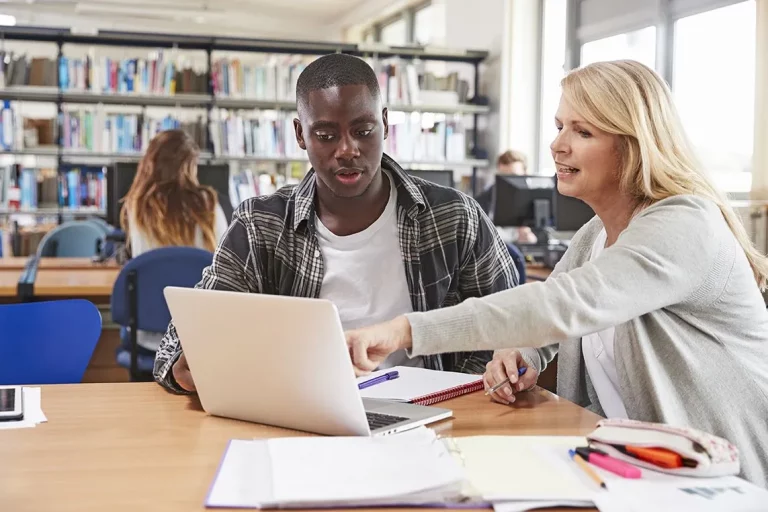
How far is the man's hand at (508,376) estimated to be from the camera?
57.0 inches

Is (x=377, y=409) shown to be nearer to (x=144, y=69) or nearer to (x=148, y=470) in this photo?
(x=148, y=470)

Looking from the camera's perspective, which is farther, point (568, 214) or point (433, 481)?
point (568, 214)

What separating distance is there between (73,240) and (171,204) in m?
1.94

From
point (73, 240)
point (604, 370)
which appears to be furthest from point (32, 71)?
point (604, 370)

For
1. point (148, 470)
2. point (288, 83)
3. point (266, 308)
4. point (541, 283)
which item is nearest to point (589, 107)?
point (541, 283)

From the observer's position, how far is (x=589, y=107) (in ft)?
4.72

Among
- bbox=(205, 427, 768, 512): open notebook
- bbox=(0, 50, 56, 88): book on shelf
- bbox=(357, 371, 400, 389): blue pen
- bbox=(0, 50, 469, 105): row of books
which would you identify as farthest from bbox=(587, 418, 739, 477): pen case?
bbox=(0, 50, 56, 88): book on shelf

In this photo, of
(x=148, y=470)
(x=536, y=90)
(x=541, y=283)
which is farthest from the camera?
(x=536, y=90)

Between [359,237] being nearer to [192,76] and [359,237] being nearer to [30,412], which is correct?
[30,412]

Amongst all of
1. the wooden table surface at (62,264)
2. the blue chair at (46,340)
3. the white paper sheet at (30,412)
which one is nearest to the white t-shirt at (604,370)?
the white paper sheet at (30,412)

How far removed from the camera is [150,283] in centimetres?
309

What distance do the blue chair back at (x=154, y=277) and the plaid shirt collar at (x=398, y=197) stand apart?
124cm

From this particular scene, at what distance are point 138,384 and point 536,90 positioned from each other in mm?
5981

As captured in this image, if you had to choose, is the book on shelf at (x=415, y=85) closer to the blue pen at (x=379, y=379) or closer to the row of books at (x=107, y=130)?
the row of books at (x=107, y=130)
